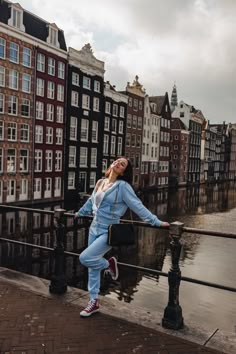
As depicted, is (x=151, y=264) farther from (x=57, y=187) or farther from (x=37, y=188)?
(x=57, y=187)

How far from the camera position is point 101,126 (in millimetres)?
46500

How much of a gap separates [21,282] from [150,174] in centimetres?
5757

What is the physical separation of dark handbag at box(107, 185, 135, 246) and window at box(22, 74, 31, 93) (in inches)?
1314

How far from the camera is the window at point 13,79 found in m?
33.6

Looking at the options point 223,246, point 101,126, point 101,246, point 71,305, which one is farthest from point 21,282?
point 101,126

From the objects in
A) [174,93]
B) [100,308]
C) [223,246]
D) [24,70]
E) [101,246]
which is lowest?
[223,246]

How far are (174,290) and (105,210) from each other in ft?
4.23

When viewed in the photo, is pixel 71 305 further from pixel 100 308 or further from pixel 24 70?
pixel 24 70

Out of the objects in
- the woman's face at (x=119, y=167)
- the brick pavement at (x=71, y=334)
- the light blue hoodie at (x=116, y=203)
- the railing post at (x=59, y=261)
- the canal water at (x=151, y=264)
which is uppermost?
the woman's face at (x=119, y=167)

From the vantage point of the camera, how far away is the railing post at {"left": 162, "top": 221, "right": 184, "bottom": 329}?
13.9 feet

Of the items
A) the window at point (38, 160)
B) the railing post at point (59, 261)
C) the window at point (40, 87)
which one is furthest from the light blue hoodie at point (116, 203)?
the window at point (40, 87)

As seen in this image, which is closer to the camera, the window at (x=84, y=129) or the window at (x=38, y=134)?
the window at (x=38, y=134)

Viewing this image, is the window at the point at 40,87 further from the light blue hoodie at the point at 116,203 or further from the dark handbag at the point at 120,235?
the dark handbag at the point at 120,235

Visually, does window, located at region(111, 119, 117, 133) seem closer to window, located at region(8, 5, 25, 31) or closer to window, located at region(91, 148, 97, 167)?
window, located at region(91, 148, 97, 167)
